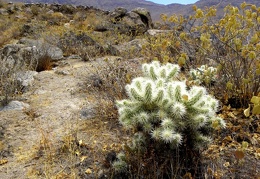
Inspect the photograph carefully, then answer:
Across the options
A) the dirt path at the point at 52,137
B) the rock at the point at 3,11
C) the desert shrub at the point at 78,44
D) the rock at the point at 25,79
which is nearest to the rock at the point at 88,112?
the dirt path at the point at 52,137

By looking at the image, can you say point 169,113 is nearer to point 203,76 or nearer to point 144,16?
point 203,76

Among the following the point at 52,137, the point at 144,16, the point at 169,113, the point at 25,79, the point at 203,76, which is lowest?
the point at 52,137

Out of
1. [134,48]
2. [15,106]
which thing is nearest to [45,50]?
[134,48]

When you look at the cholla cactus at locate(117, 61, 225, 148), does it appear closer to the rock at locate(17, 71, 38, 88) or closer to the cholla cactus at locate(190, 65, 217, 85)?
the cholla cactus at locate(190, 65, 217, 85)

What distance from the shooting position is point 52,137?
3273 millimetres

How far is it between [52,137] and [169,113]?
1663 millimetres

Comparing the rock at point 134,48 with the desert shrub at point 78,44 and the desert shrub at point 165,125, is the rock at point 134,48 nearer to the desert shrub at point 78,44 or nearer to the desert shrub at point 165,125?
the desert shrub at point 78,44

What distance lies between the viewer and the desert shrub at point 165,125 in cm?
226

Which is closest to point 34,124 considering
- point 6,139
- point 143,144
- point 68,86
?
point 6,139

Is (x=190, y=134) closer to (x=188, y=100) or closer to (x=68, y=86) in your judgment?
(x=188, y=100)

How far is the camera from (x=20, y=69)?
5211mm

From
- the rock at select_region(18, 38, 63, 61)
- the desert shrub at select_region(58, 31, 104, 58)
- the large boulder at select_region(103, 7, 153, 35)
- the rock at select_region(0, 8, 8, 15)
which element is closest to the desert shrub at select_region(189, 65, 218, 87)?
the desert shrub at select_region(58, 31, 104, 58)

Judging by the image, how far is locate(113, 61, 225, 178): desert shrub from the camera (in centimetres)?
226

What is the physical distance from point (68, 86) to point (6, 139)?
6.40 feet
